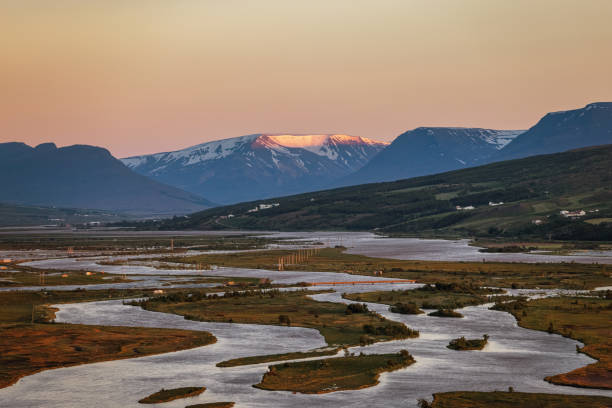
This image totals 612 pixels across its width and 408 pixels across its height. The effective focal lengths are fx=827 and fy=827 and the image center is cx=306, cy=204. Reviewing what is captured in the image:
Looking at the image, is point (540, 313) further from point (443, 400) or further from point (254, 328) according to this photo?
point (443, 400)

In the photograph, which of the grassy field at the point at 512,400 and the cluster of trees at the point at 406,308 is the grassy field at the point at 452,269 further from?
the grassy field at the point at 512,400

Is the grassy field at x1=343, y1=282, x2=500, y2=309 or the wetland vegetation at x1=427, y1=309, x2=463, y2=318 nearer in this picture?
the wetland vegetation at x1=427, y1=309, x2=463, y2=318

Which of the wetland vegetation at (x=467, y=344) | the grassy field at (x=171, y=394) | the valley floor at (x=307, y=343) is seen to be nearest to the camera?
the grassy field at (x=171, y=394)

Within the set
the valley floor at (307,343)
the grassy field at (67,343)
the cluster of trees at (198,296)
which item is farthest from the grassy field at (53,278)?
the grassy field at (67,343)

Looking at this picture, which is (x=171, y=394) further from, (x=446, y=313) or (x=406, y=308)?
(x=406, y=308)

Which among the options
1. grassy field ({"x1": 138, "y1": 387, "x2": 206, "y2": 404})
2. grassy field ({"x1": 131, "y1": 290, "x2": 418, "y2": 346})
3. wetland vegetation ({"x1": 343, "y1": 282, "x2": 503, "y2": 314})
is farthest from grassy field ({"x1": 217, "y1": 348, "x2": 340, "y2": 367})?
wetland vegetation ({"x1": 343, "y1": 282, "x2": 503, "y2": 314})

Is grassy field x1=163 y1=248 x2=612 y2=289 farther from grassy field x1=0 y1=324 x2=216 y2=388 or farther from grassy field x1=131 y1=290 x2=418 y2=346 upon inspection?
grassy field x1=0 y1=324 x2=216 y2=388
